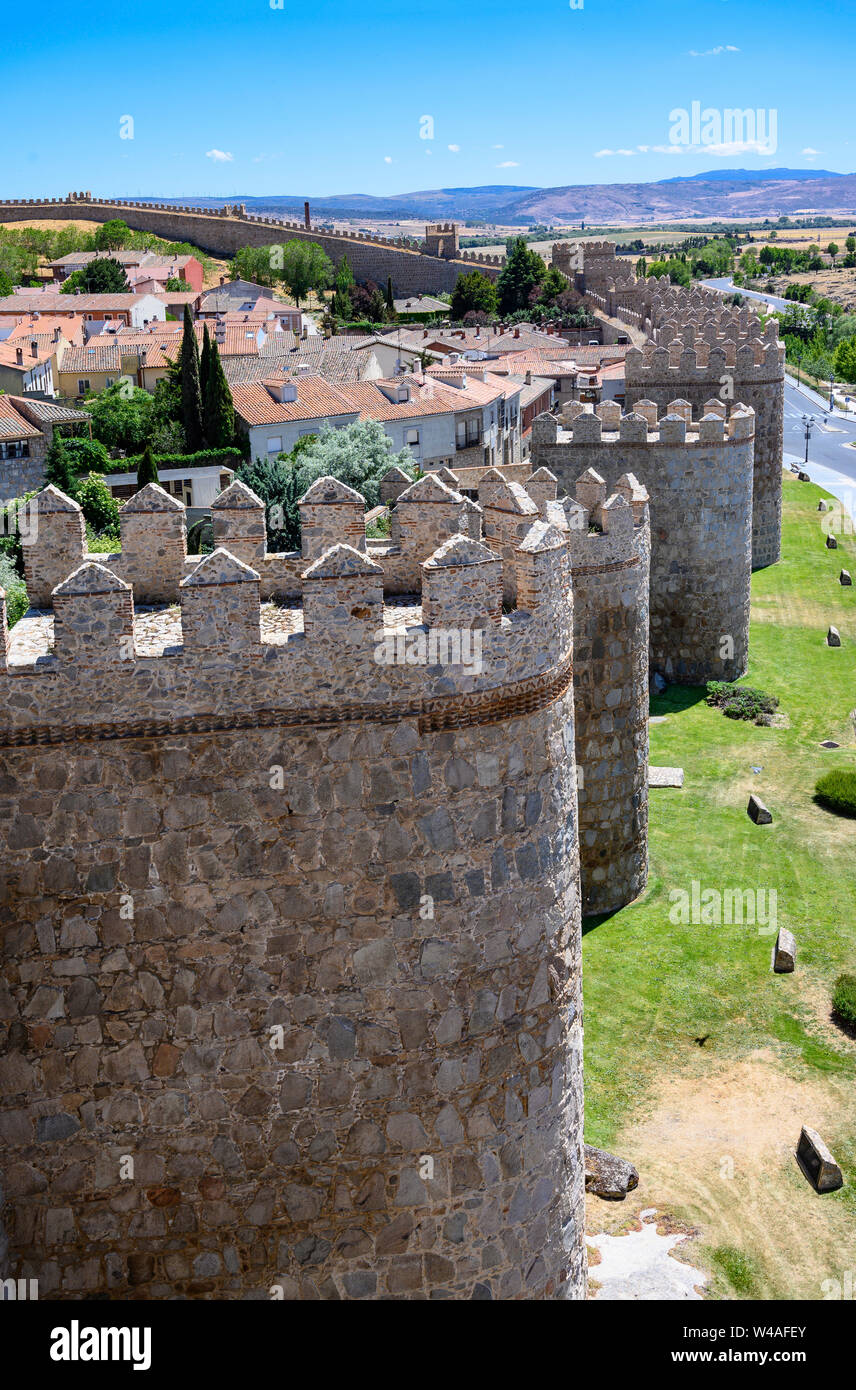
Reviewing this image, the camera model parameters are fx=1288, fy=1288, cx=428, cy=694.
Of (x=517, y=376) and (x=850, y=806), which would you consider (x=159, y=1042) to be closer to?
(x=850, y=806)

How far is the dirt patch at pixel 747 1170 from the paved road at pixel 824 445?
41.8 m

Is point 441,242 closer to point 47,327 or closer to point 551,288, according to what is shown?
point 551,288

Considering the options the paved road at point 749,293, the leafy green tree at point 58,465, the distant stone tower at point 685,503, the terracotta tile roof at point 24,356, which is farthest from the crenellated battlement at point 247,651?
the paved road at point 749,293

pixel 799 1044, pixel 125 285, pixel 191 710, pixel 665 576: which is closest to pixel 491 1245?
pixel 191 710

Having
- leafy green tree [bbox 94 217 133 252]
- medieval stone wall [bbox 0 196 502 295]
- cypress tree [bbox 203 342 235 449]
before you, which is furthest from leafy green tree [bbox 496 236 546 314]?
cypress tree [bbox 203 342 235 449]

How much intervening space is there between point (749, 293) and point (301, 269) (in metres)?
59.2

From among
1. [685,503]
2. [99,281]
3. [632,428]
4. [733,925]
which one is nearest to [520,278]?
[99,281]

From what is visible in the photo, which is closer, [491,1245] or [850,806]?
[491,1245]

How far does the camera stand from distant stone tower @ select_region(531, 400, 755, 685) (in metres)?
29.7

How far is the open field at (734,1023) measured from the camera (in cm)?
1502

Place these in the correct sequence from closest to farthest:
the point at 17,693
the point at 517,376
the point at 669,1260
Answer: the point at 17,693 < the point at 669,1260 < the point at 517,376

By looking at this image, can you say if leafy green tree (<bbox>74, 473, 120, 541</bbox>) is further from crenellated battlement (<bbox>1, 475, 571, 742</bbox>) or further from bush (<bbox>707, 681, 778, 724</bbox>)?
crenellated battlement (<bbox>1, 475, 571, 742</bbox>)

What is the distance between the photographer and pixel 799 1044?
728 inches
